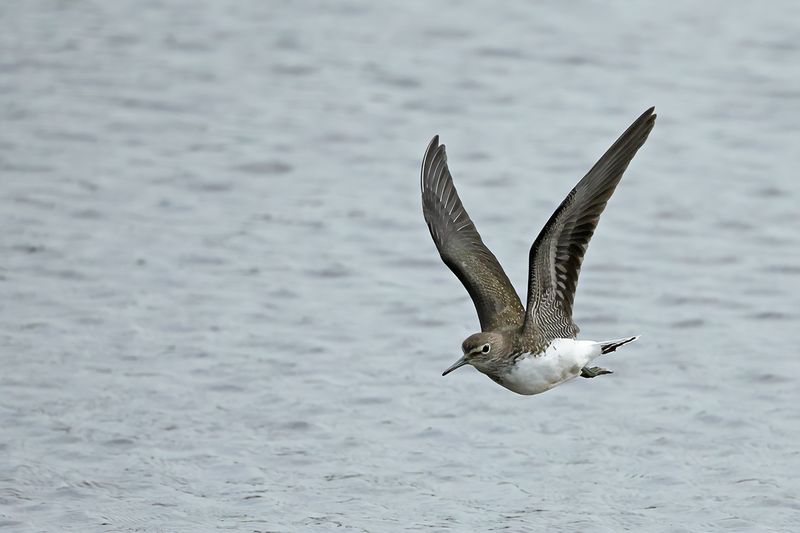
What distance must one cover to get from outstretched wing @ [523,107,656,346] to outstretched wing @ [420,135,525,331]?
0.27m

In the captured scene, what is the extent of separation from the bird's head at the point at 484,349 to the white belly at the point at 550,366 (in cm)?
12

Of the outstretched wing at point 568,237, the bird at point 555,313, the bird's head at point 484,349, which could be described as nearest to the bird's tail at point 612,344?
the bird at point 555,313

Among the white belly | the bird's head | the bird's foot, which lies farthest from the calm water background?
the bird's head

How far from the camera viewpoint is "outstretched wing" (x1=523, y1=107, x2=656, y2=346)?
10000mm

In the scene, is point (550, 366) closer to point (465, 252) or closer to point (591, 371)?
point (591, 371)

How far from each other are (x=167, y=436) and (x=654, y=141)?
7.43 metres

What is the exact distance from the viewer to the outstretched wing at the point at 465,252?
34.9ft

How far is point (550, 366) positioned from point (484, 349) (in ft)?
1.34

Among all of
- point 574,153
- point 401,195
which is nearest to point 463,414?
point 401,195

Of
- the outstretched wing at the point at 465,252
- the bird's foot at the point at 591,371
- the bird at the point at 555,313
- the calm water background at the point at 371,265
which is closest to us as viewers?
the bird at the point at 555,313

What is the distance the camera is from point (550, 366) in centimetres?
998

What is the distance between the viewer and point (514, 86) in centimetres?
1889

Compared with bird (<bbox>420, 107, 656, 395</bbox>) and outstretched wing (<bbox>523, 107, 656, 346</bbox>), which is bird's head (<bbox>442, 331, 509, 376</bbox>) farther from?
outstretched wing (<bbox>523, 107, 656, 346</bbox>)

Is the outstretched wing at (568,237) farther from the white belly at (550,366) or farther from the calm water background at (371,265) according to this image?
the calm water background at (371,265)
